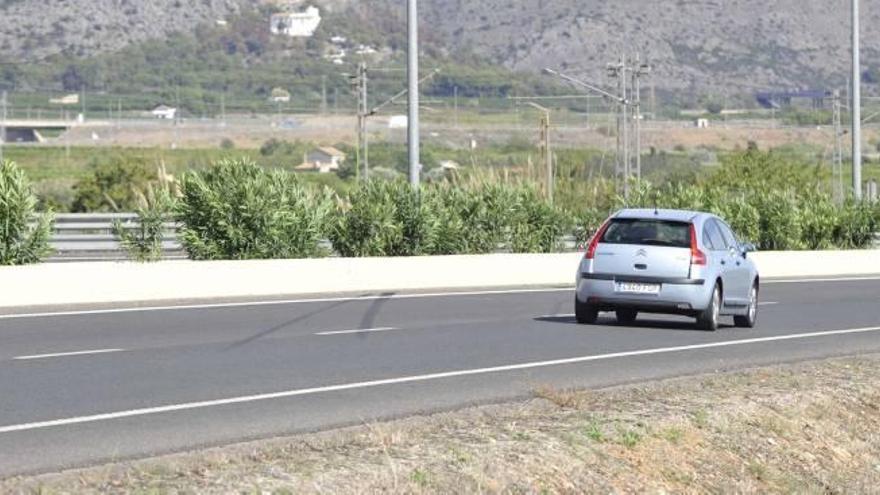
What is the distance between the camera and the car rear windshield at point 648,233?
2545 centimetres

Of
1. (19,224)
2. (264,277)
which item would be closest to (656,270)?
(264,277)

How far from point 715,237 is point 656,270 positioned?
1.73 metres

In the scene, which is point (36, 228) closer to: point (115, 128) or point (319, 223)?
point (319, 223)

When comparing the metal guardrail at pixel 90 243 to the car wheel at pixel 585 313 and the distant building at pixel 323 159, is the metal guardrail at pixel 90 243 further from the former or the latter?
the distant building at pixel 323 159

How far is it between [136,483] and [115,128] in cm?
16047

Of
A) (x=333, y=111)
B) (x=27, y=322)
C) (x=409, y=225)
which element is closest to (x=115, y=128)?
(x=333, y=111)

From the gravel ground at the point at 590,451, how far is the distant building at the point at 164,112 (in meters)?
160

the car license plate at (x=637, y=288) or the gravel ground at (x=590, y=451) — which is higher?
the car license plate at (x=637, y=288)

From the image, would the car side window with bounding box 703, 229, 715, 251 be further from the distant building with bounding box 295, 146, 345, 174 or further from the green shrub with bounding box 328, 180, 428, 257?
the distant building with bounding box 295, 146, 345, 174

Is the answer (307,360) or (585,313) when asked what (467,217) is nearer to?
(585,313)

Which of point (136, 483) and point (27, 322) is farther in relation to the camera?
point (27, 322)

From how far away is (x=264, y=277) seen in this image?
31297 millimetres

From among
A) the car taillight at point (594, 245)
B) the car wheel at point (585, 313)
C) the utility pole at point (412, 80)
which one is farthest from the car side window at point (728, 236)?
the utility pole at point (412, 80)

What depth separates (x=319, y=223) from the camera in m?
35.2
